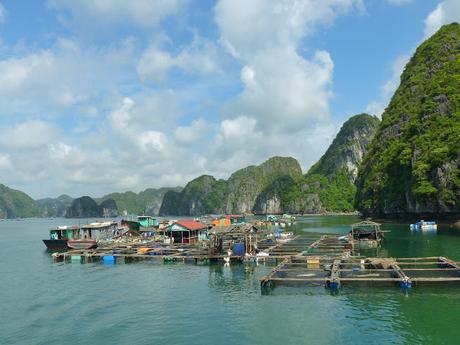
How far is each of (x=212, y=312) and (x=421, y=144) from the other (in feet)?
316

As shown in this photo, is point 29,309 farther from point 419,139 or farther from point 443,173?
point 419,139

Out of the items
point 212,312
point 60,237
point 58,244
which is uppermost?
point 60,237

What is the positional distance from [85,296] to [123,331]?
11286mm

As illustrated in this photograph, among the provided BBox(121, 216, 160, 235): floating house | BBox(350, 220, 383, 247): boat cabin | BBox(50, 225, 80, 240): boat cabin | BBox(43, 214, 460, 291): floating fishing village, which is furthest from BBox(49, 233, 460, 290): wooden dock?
BBox(121, 216, 160, 235): floating house

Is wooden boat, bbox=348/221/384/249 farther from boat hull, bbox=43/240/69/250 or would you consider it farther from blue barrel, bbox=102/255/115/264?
boat hull, bbox=43/240/69/250

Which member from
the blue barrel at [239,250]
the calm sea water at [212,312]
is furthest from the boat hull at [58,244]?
the blue barrel at [239,250]

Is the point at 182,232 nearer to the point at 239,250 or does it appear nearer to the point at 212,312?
the point at 239,250

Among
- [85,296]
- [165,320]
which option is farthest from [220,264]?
[165,320]

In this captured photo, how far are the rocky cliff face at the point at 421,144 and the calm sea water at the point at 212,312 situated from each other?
7231 centimetres

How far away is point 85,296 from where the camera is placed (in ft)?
115

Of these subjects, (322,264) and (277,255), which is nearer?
(322,264)

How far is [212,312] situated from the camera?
29.0m

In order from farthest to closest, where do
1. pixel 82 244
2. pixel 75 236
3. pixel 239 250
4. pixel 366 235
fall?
pixel 75 236, pixel 366 235, pixel 82 244, pixel 239 250

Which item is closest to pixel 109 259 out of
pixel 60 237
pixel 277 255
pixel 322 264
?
pixel 277 255
